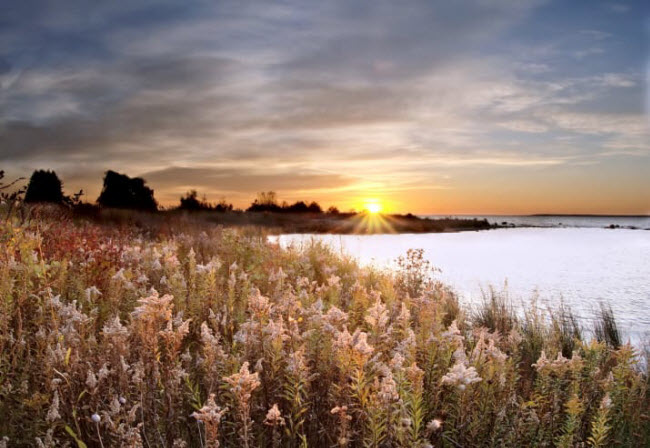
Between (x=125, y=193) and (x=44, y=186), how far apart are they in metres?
5.96

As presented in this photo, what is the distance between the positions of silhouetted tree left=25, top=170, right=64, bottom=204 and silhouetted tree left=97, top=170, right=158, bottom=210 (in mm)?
3814

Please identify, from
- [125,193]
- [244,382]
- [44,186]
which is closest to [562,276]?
[244,382]

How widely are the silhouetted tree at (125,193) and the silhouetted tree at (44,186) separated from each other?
150 inches

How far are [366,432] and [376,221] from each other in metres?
48.1

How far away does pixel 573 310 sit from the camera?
10430 mm

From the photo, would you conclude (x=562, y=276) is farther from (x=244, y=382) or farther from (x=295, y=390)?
(x=244, y=382)

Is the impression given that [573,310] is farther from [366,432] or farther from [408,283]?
[366,432]

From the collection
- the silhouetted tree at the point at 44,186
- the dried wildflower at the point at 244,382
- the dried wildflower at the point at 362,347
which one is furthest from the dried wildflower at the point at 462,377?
the silhouetted tree at the point at 44,186

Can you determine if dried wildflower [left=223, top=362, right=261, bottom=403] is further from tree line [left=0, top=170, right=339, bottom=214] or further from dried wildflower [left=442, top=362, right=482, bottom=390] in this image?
tree line [left=0, top=170, right=339, bottom=214]

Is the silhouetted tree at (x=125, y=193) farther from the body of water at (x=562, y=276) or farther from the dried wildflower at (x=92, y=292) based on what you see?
the dried wildflower at (x=92, y=292)

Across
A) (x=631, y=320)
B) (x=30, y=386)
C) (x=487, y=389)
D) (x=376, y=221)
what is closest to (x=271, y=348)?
(x=487, y=389)

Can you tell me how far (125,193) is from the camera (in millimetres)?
33219

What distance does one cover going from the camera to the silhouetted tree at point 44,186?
27455 millimetres

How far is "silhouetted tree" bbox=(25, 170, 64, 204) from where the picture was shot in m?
27.5
